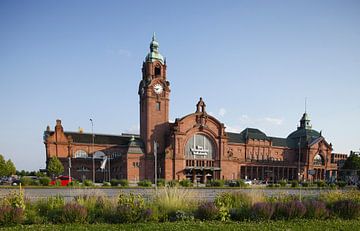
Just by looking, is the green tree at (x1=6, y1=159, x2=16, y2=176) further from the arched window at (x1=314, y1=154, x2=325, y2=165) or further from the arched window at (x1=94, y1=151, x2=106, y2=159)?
→ the arched window at (x1=314, y1=154, x2=325, y2=165)

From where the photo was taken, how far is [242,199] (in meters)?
14.3

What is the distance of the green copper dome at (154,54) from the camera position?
6912 cm

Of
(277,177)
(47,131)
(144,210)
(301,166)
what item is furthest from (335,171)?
(144,210)

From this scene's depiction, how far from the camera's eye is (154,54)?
6969cm

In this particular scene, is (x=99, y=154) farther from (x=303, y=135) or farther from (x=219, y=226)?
(x=303, y=135)

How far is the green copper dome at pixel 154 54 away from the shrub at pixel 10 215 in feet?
200

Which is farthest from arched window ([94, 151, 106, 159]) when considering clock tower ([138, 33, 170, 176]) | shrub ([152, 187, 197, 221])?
shrub ([152, 187, 197, 221])

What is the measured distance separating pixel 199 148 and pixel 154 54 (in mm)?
26642

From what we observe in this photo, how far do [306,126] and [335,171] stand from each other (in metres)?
18.8

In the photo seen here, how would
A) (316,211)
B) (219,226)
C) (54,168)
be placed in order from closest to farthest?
(219,226)
(316,211)
(54,168)

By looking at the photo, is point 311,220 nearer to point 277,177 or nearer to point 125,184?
point 125,184

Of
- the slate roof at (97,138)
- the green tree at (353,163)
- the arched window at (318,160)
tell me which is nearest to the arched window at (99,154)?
the slate roof at (97,138)

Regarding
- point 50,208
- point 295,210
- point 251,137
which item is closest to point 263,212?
point 295,210

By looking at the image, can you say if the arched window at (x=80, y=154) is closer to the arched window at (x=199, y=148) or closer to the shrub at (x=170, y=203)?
the arched window at (x=199, y=148)
